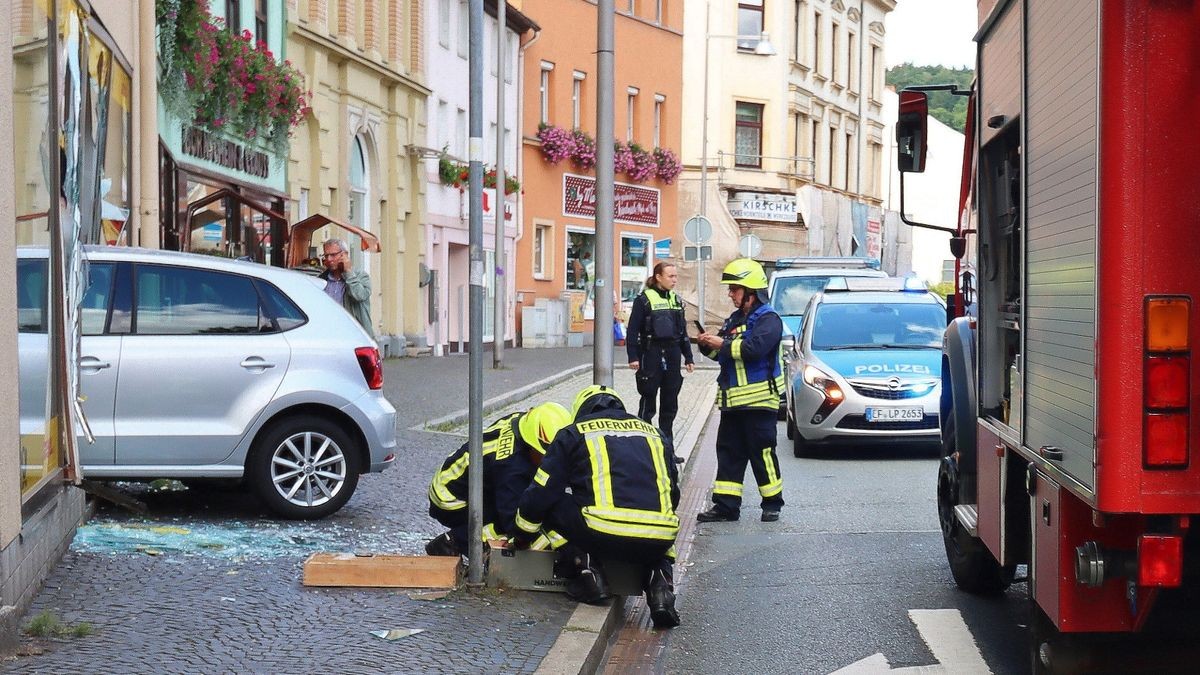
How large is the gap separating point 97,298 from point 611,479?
4058 mm

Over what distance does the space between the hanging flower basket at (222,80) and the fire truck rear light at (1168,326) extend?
50.5 ft

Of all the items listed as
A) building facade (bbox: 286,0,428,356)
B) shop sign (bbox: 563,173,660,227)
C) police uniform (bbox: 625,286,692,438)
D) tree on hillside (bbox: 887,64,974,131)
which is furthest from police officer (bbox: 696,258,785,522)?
tree on hillside (bbox: 887,64,974,131)

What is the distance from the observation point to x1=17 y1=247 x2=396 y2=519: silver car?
9922 mm

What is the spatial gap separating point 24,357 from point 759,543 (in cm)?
468

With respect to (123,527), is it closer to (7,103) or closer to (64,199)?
(64,199)

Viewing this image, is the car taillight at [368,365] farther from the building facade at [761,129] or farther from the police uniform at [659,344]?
the building facade at [761,129]

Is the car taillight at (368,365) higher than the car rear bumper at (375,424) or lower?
higher

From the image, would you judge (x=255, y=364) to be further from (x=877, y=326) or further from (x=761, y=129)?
(x=761, y=129)

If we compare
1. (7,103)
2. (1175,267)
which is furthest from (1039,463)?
(7,103)

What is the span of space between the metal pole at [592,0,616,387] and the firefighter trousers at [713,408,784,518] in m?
2.95

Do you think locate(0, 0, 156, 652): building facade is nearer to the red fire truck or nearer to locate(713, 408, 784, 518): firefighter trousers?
the red fire truck

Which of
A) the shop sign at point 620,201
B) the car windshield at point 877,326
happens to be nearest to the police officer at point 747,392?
the car windshield at point 877,326

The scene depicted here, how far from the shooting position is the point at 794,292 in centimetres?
2752

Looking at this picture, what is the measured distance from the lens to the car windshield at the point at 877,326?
1702 centimetres
